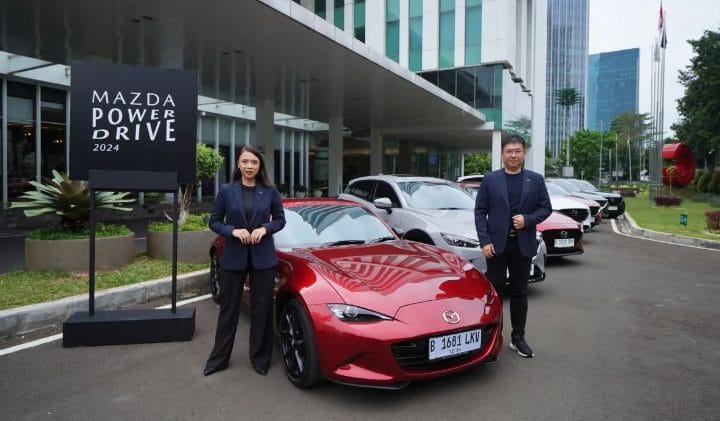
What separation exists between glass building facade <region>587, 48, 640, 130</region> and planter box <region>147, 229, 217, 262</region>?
6219 inches

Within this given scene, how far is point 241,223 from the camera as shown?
12.8ft

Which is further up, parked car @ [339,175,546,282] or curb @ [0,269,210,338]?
parked car @ [339,175,546,282]

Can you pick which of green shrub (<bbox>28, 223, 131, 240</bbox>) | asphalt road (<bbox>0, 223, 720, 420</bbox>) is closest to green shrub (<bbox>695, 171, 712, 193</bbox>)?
asphalt road (<bbox>0, 223, 720, 420</bbox>)

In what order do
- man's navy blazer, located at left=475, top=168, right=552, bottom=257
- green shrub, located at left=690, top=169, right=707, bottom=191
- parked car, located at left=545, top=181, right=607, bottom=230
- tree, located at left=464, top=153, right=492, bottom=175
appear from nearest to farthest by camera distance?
man's navy blazer, located at left=475, top=168, right=552, bottom=257
parked car, located at left=545, top=181, right=607, bottom=230
green shrub, located at left=690, top=169, right=707, bottom=191
tree, located at left=464, top=153, right=492, bottom=175

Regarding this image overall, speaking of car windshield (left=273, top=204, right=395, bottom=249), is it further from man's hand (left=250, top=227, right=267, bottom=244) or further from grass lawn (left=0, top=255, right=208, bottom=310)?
grass lawn (left=0, top=255, right=208, bottom=310)

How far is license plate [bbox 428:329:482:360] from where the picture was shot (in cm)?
321

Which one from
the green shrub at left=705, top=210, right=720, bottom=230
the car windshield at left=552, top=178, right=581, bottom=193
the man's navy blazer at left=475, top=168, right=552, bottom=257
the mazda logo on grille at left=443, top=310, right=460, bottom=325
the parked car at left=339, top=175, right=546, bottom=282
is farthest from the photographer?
the car windshield at left=552, top=178, right=581, bottom=193

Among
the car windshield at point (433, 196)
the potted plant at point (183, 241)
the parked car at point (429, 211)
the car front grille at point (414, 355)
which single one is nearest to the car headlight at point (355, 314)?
the car front grille at point (414, 355)

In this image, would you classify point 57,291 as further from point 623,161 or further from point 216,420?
point 623,161

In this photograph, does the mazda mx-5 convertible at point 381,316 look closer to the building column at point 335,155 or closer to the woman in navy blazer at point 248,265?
the woman in navy blazer at point 248,265

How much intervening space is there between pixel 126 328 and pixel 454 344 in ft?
9.88

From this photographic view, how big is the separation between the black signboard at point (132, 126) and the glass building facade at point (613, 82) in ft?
525

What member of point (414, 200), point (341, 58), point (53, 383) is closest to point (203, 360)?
point (53, 383)

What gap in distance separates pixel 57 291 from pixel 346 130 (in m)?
26.5
